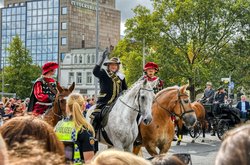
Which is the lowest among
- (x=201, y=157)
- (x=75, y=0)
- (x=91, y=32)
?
(x=201, y=157)

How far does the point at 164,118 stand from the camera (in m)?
9.39

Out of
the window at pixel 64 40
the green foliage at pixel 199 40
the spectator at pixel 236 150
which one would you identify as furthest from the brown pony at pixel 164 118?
the window at pixel 64 40

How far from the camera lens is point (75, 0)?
116 metres

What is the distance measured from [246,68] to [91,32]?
252ft

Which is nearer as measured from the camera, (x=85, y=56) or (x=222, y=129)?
(x=222, y=129)

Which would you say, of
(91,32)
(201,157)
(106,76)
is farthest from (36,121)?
(91,32)

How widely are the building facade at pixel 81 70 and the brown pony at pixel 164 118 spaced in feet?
258

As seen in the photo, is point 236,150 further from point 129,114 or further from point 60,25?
point 60,25

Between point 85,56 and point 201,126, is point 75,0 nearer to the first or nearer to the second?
point 85,56

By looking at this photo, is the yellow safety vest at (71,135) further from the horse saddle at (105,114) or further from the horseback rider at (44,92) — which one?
the horseback rider at (44,92)

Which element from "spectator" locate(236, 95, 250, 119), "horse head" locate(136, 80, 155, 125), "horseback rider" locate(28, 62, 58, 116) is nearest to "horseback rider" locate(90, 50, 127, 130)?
"horse head" locate(136, 80, 155, 125)

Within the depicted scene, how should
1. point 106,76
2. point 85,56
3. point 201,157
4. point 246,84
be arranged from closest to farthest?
point 106,76 → point 201,157 → point 246,84 → point 85,56

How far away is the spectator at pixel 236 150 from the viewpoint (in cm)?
180

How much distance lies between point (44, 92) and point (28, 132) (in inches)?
259
